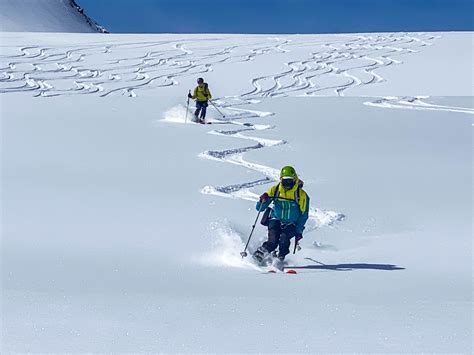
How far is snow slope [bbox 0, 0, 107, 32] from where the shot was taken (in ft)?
259

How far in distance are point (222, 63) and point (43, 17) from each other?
6083cm

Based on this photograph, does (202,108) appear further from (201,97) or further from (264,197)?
(264,197)

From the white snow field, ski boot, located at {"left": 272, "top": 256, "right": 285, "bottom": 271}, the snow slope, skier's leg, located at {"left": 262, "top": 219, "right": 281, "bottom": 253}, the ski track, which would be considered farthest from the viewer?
the snow slope

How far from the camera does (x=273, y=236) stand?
7.83m

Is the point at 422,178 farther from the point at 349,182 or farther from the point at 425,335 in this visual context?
the point at 425,335

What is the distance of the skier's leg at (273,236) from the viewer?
25.6 feet

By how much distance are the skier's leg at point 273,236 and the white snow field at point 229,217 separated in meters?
0.25

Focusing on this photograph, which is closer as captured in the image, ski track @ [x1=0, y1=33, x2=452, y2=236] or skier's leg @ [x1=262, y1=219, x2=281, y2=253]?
skier's leg @ [x1=262, y1=219, x2=281, y2=253]

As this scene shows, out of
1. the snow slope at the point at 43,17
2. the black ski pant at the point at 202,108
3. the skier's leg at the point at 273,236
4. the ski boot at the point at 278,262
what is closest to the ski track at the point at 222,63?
the black ski pant at the point at 202,108

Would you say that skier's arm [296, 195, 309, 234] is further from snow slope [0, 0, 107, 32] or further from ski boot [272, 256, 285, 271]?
snow slope [0, 0, 107, 32]

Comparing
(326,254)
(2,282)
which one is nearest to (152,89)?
(326,254)

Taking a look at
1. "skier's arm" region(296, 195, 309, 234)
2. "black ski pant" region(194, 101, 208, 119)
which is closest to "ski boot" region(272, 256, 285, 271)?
"skier's arm" region(296, 195, 309, 234)

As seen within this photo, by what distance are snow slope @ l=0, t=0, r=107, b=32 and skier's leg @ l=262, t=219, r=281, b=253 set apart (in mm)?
68963

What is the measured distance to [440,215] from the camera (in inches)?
396
